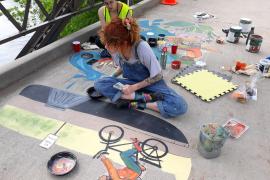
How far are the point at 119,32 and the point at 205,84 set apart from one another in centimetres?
144

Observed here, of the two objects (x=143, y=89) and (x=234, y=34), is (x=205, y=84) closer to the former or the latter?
(x=143, y=89)

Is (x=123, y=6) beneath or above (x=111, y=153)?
above

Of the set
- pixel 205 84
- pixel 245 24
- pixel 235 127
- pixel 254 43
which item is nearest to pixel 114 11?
pixel 205 84

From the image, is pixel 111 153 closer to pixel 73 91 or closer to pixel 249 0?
pixel 73 91

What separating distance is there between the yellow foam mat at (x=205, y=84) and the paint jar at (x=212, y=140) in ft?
2.62

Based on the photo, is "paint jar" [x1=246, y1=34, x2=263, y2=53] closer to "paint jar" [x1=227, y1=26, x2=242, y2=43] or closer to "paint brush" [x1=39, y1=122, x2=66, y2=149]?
"paint jar" [x1=227, y1=26, x2=242, y2=43]

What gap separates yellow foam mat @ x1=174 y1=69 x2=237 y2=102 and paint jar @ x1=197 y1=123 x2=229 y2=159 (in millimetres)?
799

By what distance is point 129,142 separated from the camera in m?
2.26

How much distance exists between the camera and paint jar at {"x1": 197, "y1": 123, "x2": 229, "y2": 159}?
6.66 feet

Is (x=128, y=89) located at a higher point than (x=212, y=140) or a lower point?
higher

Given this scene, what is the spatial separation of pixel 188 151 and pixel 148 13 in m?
3.97

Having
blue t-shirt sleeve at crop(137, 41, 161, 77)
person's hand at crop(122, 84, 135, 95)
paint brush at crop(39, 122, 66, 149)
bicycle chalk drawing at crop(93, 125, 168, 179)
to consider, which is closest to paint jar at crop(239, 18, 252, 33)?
blue t-shirt sleeve at crop(137, 41, 161, 77)

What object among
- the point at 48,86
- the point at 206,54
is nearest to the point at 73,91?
the point at 48,86

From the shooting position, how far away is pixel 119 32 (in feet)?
6.99
